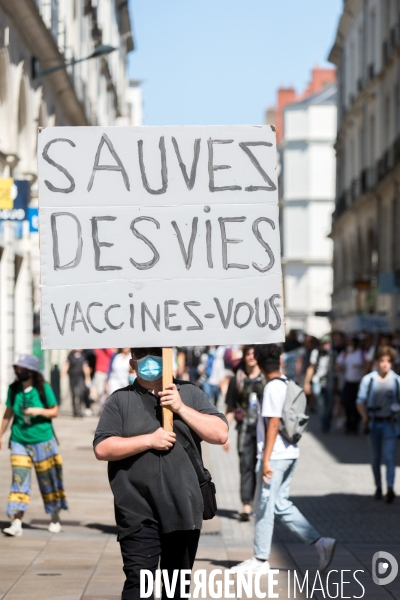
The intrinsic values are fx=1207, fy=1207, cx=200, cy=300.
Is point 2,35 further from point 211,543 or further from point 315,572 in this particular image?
point 315,572

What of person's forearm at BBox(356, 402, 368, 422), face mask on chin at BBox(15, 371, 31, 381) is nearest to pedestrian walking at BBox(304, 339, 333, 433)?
person's forearm at BBox(356, 402, 368, 422)

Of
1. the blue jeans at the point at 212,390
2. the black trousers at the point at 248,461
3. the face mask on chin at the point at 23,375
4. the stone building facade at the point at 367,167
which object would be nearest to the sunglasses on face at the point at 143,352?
the face mask on chin at the point at 23,375

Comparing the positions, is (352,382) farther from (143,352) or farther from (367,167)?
(367,167)

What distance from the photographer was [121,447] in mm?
5586

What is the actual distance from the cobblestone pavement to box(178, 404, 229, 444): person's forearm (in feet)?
7.97

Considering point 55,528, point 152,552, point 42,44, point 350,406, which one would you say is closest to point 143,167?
point 152,552

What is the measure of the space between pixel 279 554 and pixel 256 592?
1487 millimetres

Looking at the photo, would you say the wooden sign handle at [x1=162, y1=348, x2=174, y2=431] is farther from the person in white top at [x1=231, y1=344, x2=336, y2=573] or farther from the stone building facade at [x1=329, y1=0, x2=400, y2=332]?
the stone building facade at [x1=329, y1=0, x2=400, y2=332]

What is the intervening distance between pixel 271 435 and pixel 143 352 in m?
2.92

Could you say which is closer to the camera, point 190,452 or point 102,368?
point 190,452

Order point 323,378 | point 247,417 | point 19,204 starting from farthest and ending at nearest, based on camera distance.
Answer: point 323,378 → point 19,204 → point 247,417

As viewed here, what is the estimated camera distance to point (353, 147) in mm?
48688

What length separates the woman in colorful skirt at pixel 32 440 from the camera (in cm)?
1030

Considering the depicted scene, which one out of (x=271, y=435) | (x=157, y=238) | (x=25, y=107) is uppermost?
(x=25, y=107)
